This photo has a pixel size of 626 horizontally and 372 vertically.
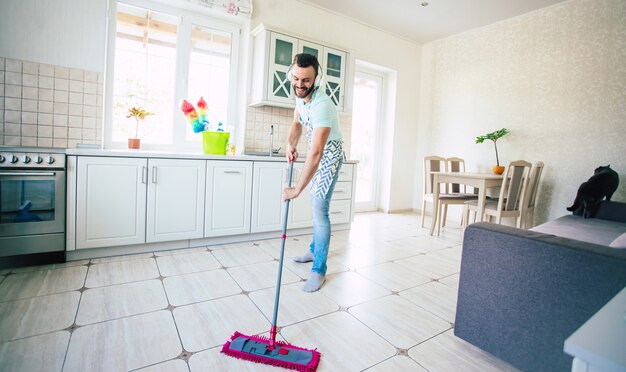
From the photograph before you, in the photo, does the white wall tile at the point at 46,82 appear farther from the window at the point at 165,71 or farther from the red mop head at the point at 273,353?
the red mop head at the point at 273,353

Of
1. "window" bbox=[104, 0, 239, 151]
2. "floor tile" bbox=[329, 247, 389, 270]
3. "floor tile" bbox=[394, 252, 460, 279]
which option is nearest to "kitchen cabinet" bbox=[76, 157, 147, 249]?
"window" bbox=[104, 0, 239, 151]

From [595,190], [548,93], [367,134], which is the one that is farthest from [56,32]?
[548,93]

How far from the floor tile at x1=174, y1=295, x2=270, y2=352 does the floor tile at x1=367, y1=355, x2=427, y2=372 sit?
1.82ft

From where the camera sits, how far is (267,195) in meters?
3.07

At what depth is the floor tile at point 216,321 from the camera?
1.48 meters

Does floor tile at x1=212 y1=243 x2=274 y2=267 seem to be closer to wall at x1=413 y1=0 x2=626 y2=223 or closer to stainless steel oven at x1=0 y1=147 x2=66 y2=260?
stainless steel oven at x1=0 y1=147 x2=66 y2=260

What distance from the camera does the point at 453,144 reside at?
4629 mm

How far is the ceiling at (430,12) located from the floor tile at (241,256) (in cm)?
292

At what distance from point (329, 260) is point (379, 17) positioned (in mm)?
3251

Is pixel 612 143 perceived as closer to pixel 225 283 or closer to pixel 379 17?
pixel 379 17

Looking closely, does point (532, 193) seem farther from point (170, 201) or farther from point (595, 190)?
point (170, 201)

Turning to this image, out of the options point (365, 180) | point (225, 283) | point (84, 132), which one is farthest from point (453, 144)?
point (84, 132)

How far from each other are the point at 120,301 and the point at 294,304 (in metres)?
0.95

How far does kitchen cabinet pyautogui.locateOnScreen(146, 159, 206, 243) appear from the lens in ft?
8.31
